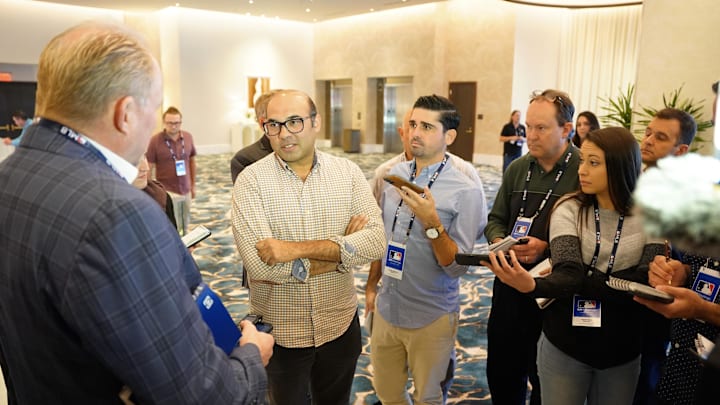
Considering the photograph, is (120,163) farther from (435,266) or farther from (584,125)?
(584,125)

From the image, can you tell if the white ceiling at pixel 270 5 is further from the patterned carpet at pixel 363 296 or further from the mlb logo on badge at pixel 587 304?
the mlb logo on badge at pixel 587 304

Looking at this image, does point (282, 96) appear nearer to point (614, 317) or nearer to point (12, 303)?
point (12, 303)

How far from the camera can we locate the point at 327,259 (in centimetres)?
207

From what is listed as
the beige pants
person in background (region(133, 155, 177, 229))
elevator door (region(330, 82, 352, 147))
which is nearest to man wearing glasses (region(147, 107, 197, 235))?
person in background (region(133, 155, 177, 229))

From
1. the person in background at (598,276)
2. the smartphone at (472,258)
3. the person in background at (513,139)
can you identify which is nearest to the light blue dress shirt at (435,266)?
the smartphone at (472,258)

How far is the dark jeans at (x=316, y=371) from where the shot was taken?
6.96ft

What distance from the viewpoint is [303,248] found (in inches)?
79.4

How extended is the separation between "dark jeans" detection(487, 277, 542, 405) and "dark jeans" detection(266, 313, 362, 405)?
2.69 feet

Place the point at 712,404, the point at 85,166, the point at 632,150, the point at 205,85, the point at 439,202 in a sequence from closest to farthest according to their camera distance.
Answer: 1. the point at 712,404
2. the point at 85,166
3. the point at 632,150
4. the point at 439,202
5. the point at 205,85

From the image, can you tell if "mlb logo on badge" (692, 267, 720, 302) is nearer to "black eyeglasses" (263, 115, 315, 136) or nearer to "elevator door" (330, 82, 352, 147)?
"black eyeglasses" (263, 115, 315, 136)

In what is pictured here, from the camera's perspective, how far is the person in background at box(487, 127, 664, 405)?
1930 millimetres

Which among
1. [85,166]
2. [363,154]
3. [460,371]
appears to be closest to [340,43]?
[363,154]

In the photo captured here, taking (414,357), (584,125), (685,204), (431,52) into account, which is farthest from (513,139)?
(685,204)

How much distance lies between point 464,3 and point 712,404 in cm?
1658
